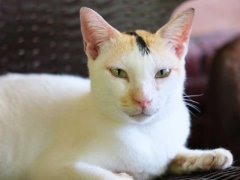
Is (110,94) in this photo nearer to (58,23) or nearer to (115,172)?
(115,172)

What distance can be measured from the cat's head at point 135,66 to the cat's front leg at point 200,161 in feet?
0.37

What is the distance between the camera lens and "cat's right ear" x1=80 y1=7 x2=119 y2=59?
0.86 metres

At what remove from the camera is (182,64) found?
0.91 metres

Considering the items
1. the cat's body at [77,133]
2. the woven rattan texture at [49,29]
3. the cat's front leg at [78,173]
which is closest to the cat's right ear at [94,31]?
the cat's body at [77,133]

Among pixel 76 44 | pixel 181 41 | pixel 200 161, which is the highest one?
pixel 181 41

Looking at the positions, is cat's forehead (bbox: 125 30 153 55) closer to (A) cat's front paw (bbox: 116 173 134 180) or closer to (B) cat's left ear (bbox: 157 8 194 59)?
(B) cat's left ear (bbox: 157 8 194 59)

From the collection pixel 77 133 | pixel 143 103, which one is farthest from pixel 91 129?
pixel 143 103

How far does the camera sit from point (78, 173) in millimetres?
812

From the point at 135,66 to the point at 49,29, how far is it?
1.93 feet

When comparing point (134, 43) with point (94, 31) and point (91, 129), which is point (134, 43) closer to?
point (94, 31)

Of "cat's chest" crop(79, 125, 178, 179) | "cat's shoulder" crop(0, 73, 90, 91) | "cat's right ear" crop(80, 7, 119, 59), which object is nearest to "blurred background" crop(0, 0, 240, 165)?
"cat's shoulder" crop(0, 73, 90, 91)

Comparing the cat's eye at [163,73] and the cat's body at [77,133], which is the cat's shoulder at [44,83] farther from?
the cat's eye at [163,73]

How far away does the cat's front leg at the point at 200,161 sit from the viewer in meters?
0.90

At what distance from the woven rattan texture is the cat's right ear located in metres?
0.47
